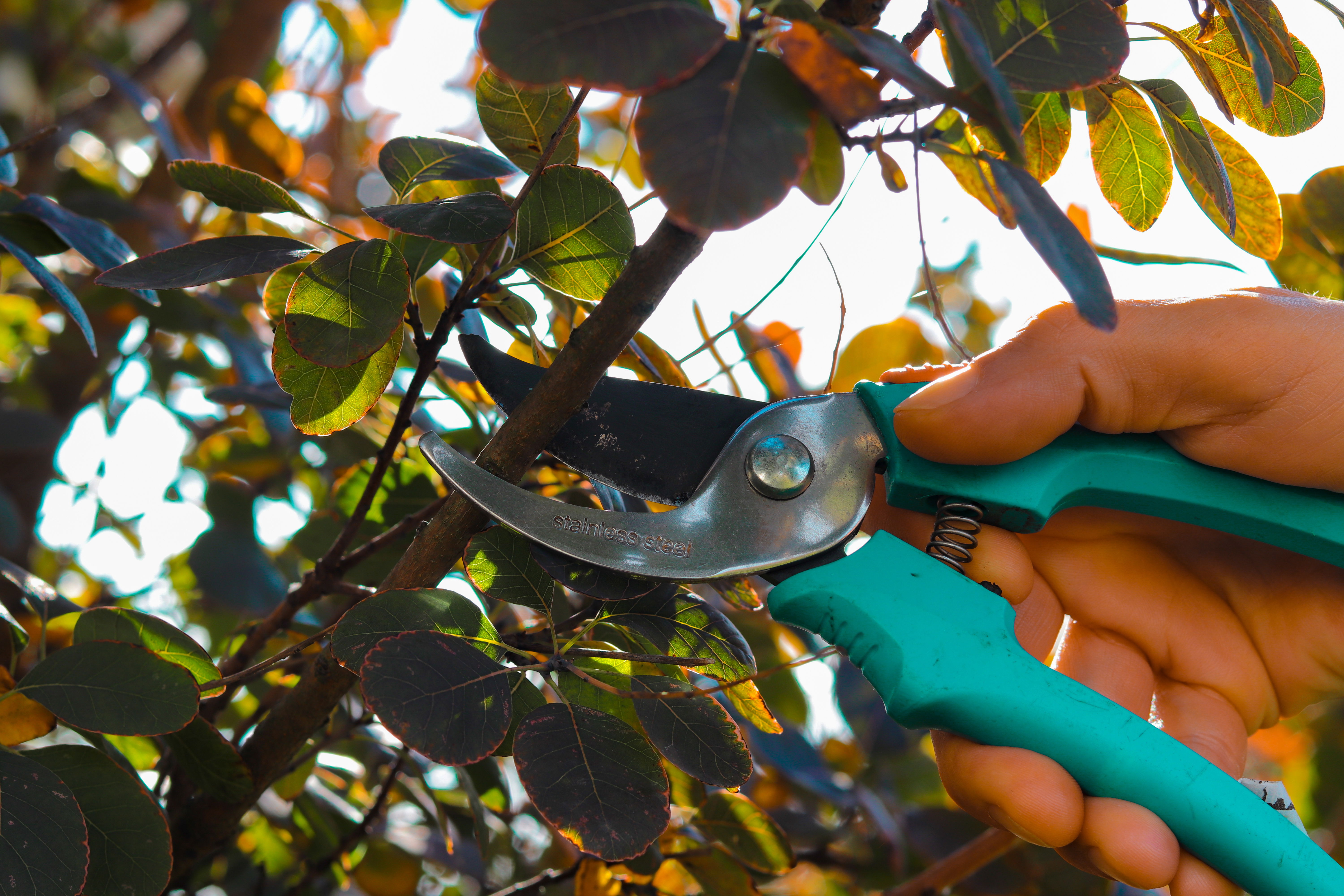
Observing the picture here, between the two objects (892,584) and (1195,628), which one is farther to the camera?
(1195,628)

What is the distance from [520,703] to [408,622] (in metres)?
0.14

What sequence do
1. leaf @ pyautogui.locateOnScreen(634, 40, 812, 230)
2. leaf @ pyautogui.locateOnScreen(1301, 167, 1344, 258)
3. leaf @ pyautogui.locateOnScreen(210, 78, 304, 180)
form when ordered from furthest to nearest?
leaf @ pyautogui.locateOnScreen(210, 78, 304, 180) < leaf @ pyautogui.locateOnScreen(1301, 167, 1344, 258) < leaf @ pyautogui.locateOnScreen(634, 40, 812, 230)

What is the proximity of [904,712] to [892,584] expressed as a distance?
0.33 feet

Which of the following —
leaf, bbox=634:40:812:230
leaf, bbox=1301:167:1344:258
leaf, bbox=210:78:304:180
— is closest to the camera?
leaf, bbox=634:40:812:230

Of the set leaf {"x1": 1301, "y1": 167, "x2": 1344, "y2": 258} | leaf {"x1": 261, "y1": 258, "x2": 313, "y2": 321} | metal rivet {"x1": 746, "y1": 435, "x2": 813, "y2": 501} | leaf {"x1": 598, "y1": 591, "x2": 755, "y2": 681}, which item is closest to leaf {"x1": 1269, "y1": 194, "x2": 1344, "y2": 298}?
leaf {"x1": 1301, "y1": 167, "x2": 1344, "y2": 258}

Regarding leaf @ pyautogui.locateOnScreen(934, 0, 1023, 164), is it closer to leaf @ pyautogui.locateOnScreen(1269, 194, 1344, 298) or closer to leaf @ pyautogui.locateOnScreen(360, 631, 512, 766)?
leaf @ pyautogui.locateOnScreen(360, 631, 512, 766)

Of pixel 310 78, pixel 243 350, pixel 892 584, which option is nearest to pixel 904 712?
pixel 892 584

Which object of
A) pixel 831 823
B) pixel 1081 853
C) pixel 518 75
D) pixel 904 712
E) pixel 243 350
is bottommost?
pixel 831 823

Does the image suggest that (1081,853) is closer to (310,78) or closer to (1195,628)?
(1195,628)

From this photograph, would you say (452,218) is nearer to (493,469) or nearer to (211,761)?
(493,469)

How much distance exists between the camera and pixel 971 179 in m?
0.80

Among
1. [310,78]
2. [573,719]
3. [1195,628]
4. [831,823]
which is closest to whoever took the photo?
[573,719]

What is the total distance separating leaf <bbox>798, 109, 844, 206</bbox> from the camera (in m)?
0.49

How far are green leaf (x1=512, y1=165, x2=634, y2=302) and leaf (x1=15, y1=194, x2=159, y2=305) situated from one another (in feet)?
1.20
